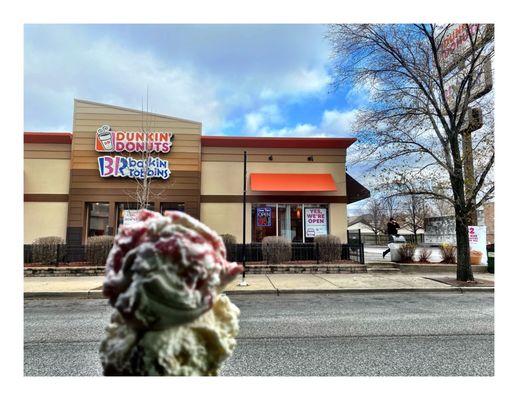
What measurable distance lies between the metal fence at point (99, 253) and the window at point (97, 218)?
1274 millimetres

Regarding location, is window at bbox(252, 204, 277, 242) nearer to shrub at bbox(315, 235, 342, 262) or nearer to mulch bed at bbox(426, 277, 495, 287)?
shrub at bbox(315, 235, 342, 262)

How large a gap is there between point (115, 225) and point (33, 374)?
12.4 metres

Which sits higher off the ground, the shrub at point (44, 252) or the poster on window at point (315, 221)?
the poster on window at point (315, 221)

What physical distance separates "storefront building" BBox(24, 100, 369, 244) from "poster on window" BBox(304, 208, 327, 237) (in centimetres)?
5

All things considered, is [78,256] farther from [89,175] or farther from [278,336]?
[278,336]

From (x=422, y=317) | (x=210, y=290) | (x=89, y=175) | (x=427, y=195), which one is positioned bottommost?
(x=422, y=317)

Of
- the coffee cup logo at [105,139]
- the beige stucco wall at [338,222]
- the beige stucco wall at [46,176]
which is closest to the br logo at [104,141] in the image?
the coffee cup logo at [105,139]

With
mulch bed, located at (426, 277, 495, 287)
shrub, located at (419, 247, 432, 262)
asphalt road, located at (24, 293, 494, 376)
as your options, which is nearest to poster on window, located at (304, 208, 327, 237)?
shrub, located at (419, 247, 432, 262)

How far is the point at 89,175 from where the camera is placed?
15.4 meters

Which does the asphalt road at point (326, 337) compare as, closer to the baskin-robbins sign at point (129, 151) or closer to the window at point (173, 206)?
the window at point (173, 206)

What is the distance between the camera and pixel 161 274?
1127mm

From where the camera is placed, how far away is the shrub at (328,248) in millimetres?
14250

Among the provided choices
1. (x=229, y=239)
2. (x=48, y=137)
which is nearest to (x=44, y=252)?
(x=48, y=137)

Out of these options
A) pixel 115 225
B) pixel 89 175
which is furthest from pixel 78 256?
pixel 89 175
